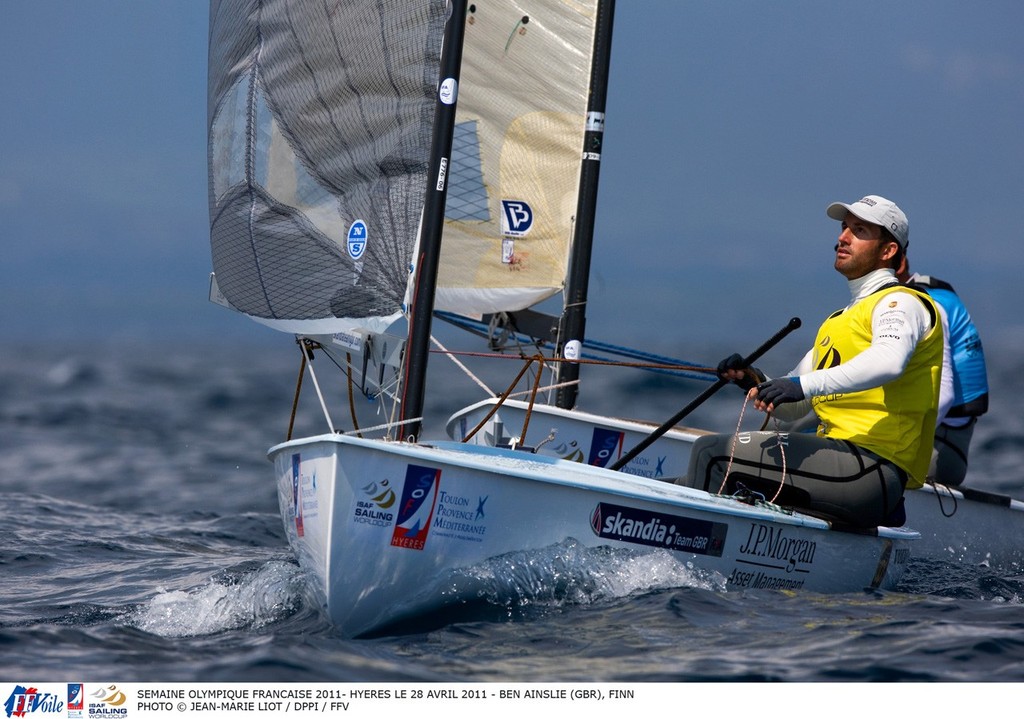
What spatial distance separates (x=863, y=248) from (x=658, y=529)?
153 centimetres

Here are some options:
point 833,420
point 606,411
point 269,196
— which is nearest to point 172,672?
point 269,196

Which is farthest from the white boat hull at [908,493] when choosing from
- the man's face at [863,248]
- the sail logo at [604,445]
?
the man's face at [863,248]

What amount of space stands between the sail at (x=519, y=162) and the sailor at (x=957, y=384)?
8.22ft

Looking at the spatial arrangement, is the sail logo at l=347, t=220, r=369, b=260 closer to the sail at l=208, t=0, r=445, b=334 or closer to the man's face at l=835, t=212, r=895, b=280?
the sail at l=208, t=0, r=445, b=334

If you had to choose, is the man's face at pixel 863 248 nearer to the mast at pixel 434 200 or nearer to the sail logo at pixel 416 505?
the mast at pixel 434 200

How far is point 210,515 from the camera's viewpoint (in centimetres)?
946

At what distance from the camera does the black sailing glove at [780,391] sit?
16.4ft

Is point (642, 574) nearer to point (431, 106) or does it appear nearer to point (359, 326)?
point (359, 326)

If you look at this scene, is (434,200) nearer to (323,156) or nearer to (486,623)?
(323,156)

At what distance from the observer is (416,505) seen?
188 inches

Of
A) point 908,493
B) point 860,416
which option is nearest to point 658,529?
point 860,416
